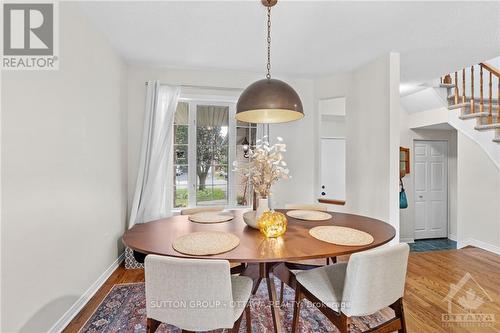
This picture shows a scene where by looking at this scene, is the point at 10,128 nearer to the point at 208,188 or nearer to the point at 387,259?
the point at 387,259

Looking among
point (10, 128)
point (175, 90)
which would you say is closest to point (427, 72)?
point (175, 90)

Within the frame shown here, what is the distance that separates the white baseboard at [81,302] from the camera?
5.65 feet

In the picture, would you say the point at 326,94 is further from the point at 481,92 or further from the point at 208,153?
the point at 481,92

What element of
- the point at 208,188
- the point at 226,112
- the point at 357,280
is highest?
the point at 226,112

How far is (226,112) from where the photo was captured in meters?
3.56

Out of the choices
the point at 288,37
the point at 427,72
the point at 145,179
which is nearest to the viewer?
the point at 288,37

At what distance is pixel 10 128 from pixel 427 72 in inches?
171

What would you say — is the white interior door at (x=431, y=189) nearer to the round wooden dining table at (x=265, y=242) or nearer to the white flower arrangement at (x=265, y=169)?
the round wooden dining table at (x=265, y=242)

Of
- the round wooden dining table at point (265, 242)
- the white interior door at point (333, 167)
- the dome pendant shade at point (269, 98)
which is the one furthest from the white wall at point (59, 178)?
the white interior door at point (333, 167)

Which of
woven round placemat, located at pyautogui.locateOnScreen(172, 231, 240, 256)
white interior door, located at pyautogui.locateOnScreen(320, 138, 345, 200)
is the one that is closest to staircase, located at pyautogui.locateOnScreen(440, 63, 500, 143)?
white interior door, located at pyautogui.locateOnScreen(320, 138, 345, 200)

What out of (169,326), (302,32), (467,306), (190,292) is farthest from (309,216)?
(302,32)

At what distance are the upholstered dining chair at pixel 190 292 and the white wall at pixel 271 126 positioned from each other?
90.6 inches

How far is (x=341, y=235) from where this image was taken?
1484 millimetres

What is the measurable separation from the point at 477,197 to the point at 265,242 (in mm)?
4229
